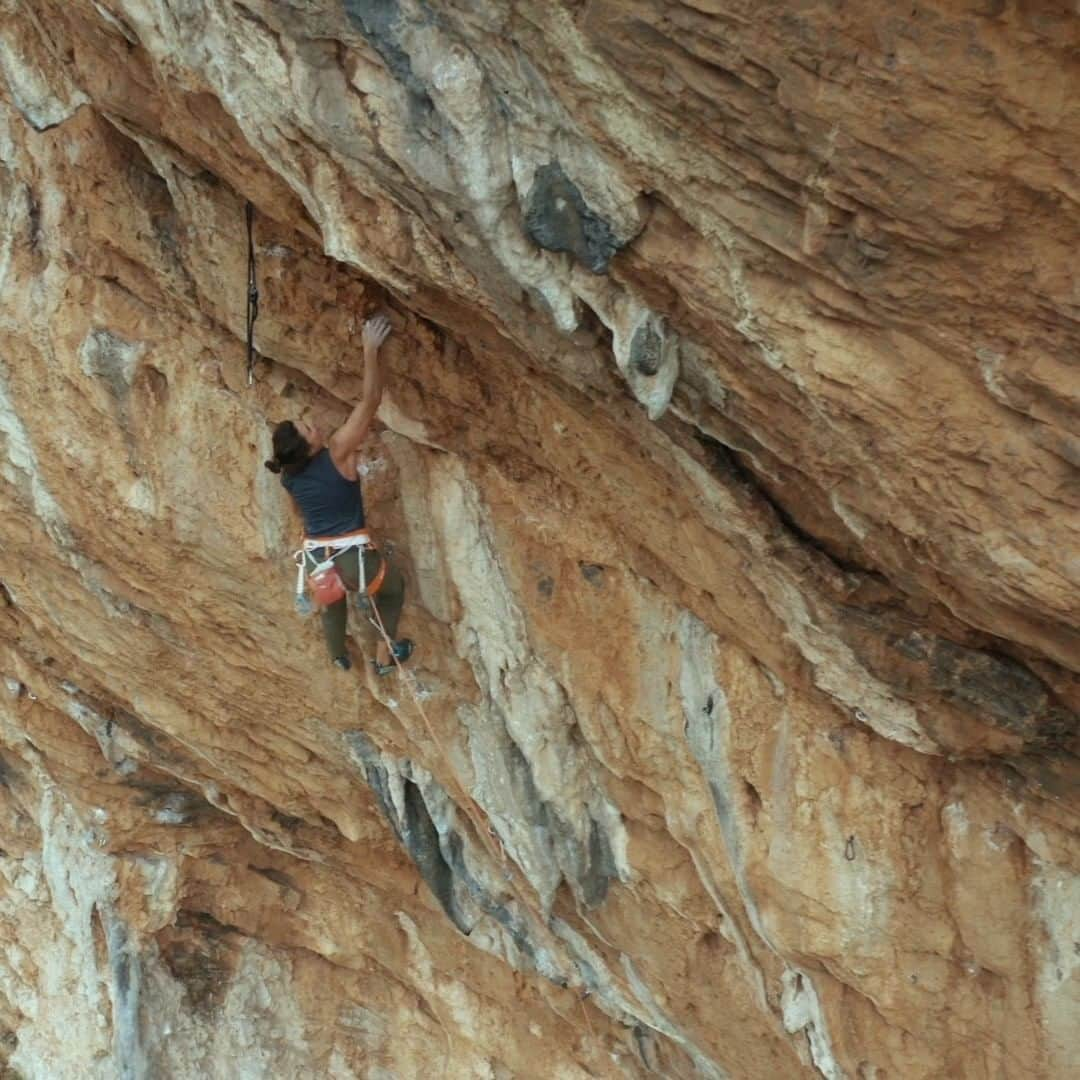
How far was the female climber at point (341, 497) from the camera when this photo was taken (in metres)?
5.10

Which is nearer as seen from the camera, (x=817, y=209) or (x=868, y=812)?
(x=817, y=209)

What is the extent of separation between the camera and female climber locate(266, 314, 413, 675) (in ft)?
16.7

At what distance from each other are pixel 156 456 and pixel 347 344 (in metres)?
1.34

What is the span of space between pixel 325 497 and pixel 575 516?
1129 millimetres

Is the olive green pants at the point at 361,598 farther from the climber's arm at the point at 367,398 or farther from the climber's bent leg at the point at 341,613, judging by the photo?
the climber's arm at the point at 367,398

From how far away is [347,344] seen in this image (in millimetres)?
5324

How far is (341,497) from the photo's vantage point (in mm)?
5434

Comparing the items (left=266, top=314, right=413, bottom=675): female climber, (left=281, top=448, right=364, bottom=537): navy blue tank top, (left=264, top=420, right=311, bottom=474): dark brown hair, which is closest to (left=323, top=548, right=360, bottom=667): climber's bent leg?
(left=266, top=314, right=413, bottom=675): female climber

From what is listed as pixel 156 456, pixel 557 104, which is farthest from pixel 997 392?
pixel 156 456

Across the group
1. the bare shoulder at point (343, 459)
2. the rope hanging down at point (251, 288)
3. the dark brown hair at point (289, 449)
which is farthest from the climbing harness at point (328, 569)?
the rope hanging down at point (251, 288)

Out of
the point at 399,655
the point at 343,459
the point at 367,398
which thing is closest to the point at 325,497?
the point at 343,459

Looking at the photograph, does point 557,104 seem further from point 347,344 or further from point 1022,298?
point 347,344

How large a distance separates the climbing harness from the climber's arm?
0.44 m

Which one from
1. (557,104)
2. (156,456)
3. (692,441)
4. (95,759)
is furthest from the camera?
(95,759)
